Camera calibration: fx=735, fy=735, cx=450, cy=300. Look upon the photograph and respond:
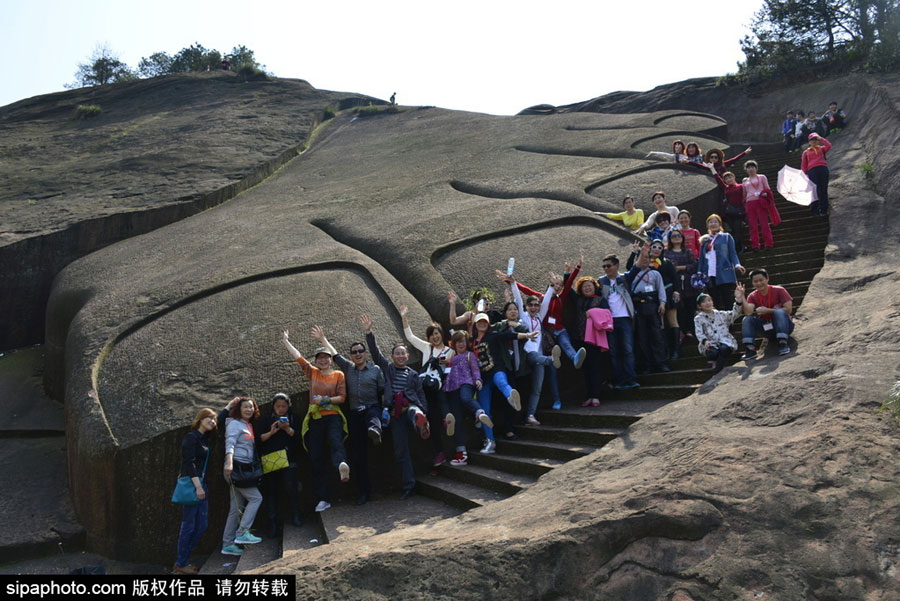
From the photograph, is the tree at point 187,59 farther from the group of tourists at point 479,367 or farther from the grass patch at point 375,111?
the group of tourists at point 479,367

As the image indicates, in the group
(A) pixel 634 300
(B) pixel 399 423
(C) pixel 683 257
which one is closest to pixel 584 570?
(B) pixel 399 423

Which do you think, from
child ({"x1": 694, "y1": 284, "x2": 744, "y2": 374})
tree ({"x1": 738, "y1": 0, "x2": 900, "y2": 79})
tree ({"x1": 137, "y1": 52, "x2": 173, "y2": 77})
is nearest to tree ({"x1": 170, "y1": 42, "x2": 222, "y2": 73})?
tree ({"x1": 137, "y1": 52, "x2": 173, "y2": 77})

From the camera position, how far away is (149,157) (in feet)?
53.4

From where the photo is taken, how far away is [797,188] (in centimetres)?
1146

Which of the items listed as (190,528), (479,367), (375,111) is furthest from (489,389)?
(375,111)

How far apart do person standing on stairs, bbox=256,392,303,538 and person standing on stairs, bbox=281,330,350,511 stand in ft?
0.65

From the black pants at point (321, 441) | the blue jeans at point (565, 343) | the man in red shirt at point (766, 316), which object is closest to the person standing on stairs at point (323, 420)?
the black pants at point (321, 441)

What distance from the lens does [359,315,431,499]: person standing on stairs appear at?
7.40 m

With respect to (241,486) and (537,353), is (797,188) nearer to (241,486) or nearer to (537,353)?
(537,353)

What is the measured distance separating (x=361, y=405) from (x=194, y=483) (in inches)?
68.2

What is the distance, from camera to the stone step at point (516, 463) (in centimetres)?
690

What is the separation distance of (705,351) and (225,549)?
5096 millimetres

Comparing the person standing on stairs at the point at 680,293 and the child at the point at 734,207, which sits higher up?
the child at the point at 734,207

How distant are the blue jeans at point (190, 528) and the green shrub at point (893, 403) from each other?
5.67 metres
